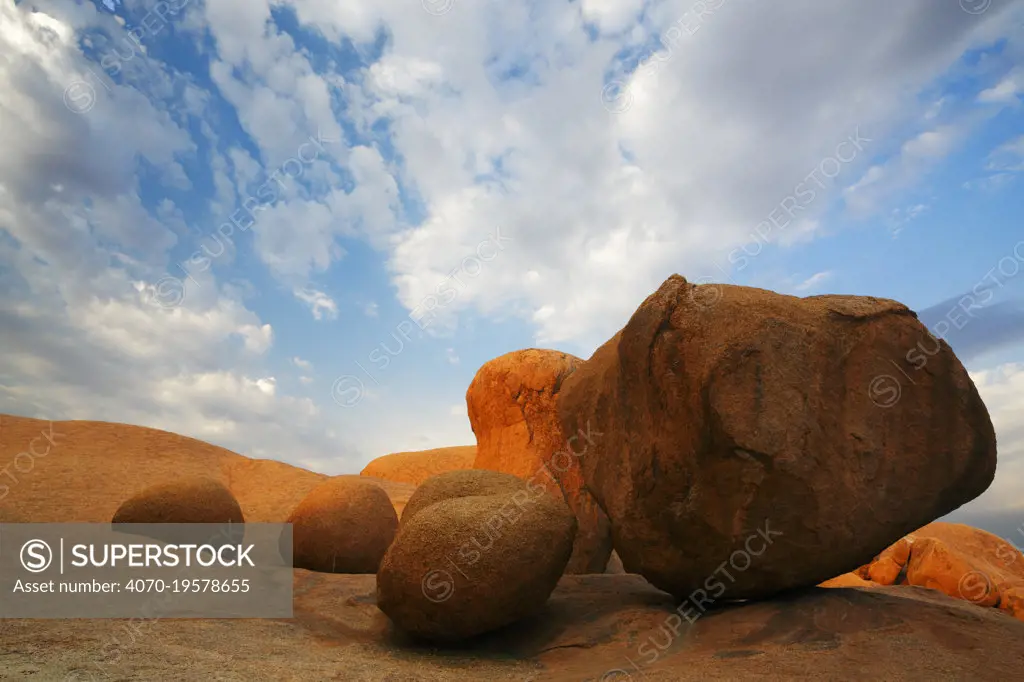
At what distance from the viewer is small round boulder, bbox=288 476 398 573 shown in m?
9.15

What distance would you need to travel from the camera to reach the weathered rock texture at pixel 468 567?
5.83 m

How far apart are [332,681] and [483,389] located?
7.79 metres

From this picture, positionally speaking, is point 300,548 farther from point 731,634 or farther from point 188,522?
point 731,634

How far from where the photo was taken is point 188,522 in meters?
9.71

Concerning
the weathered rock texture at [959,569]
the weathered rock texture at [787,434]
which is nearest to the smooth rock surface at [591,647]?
the weathered rock texture at [787,434]

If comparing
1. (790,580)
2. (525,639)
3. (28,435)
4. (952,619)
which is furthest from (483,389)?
(28,435)
